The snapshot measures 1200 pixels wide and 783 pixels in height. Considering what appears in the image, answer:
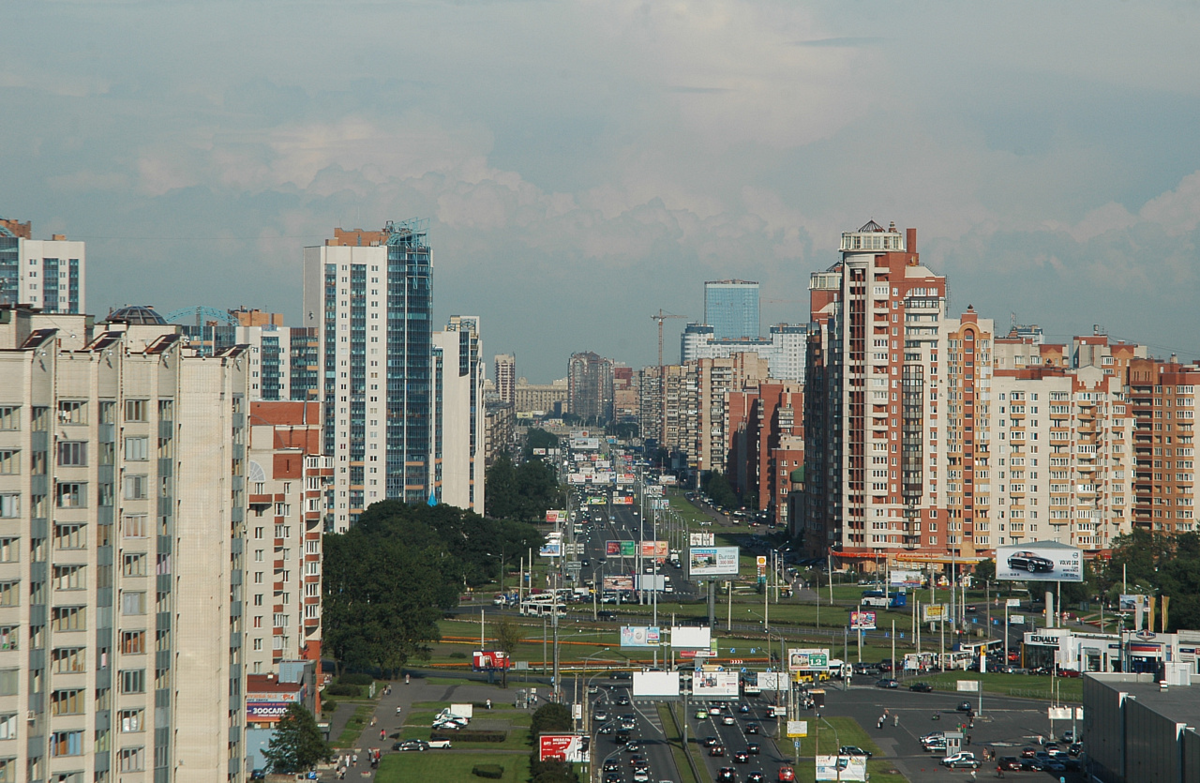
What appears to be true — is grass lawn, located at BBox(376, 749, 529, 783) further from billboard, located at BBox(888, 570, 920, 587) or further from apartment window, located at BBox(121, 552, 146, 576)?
billboard, located at BBox(888, 570, 920, 587)

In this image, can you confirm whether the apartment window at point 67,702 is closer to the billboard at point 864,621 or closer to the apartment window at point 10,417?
the apartment window at point 10,417

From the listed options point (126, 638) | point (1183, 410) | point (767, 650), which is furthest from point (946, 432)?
point (126, 638)

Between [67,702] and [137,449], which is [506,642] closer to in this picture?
[137,449]

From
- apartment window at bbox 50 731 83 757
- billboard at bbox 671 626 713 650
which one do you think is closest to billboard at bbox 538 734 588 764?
billboard at bbox 671 626 713 650

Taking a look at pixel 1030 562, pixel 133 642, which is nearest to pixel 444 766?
pixel 133 642

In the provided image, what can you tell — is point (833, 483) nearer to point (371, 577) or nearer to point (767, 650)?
point (767, 650)
